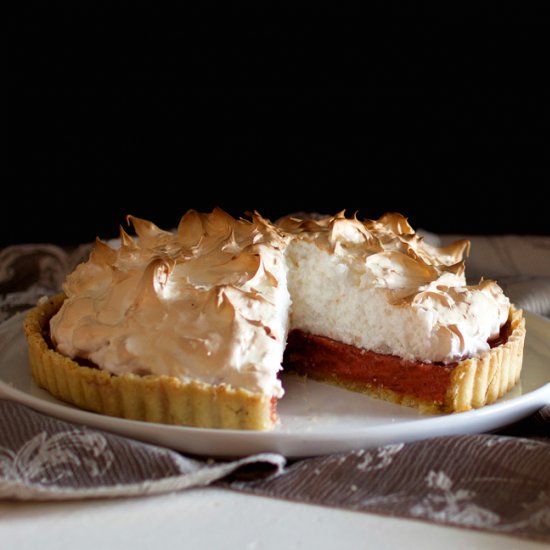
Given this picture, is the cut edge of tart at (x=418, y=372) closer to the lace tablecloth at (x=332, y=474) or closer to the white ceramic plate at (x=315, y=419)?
the white ceramic plate at (x=315, y=419)

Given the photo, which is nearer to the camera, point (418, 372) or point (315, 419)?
point (315, 419)

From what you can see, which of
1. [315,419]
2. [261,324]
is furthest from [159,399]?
[315,419]

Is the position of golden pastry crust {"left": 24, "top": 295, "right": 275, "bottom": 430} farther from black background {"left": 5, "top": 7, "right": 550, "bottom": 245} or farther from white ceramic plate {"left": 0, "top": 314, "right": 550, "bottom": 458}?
black background {"left": 5, "top": 7, "right": 550, "bottom": 245}

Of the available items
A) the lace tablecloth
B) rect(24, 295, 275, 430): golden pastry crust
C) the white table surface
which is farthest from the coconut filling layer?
the white table surface

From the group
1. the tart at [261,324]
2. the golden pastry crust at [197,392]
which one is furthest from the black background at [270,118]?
the golden pastry crust at [197,392]

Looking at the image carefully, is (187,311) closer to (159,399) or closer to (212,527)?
(159,399)

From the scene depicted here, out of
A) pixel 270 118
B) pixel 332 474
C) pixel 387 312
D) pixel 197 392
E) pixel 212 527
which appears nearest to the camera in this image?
pixel 212 527
